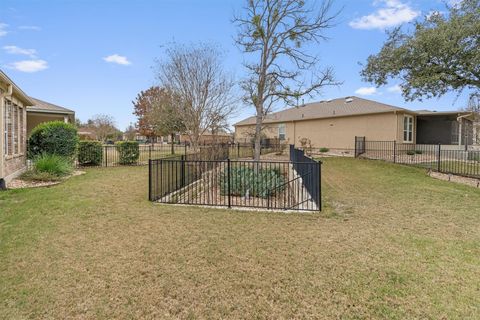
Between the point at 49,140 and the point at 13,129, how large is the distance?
2.18 m

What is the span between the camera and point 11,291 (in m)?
2.68

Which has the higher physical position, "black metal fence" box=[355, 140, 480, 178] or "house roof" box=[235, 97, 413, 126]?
"house roof" box=[235, 97, 413, 126]

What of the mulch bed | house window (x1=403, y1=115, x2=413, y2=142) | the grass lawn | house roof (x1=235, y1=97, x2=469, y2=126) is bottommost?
the grass lawn

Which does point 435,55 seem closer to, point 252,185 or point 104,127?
point 252,185

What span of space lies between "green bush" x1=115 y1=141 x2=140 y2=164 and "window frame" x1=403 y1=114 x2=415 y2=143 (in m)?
17.4

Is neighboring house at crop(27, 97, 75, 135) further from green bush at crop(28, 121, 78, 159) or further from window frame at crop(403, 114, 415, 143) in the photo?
window frame at crop(403, 114, 415, 143)

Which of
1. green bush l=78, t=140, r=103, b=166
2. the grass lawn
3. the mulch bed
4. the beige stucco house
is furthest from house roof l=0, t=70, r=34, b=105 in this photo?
the grass lawn

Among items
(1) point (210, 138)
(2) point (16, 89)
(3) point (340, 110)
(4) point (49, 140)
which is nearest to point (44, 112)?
(4) point (49, 140)

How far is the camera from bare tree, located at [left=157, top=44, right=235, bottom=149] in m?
14.0

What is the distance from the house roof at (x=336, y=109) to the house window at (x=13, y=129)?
43.8 feet

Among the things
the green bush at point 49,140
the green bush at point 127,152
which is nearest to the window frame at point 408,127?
the green bush at point 127,152

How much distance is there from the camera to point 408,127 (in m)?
18.6

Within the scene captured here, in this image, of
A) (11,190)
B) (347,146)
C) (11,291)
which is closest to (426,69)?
(347,146)

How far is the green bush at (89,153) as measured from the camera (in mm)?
13968
